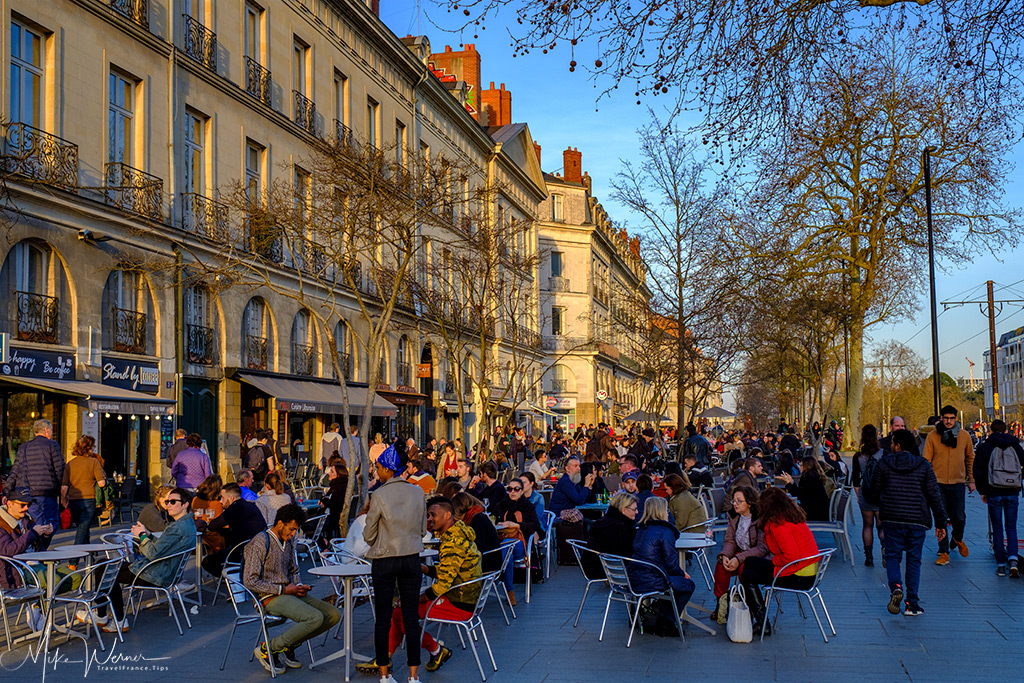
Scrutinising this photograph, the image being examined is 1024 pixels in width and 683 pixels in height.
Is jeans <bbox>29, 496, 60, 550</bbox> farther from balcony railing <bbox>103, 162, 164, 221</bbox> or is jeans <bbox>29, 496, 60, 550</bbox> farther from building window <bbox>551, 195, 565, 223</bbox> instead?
building window <bbox>551, 195, 565, 223</bbox>

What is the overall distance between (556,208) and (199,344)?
48.3 m

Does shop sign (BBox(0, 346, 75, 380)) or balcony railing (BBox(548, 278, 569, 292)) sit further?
balcony railing (BBox(548, 278, 569, 292))

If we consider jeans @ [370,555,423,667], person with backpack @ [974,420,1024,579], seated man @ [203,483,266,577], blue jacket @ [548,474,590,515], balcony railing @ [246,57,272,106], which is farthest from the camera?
balcony railing @ [246,57,272,106]

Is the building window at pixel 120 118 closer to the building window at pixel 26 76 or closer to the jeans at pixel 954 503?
the building window at pixel 26 76

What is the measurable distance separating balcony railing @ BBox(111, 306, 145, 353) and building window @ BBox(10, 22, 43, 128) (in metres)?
4.39

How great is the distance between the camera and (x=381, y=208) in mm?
20359

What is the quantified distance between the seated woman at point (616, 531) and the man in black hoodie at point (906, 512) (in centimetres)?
245

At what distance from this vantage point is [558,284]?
224ft

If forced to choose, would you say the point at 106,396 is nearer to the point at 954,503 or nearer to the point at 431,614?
the point at 431,614

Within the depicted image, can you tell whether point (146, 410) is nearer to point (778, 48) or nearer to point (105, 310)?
point (105, 310)

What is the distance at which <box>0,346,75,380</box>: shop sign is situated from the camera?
1809 centimetres

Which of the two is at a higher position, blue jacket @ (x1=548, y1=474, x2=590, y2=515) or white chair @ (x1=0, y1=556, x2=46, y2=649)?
blue jacket @ (x1=548, y1=474, x2=590, y2=515)

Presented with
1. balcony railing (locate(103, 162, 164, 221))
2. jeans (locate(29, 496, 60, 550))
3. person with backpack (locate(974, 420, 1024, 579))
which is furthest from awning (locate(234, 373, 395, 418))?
person with backpack (locate(974, 420, 1024, 579))

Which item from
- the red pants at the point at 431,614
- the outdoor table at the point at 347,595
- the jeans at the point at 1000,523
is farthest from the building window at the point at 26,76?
the jeans at the point at 1000,523
